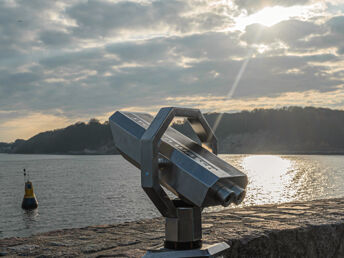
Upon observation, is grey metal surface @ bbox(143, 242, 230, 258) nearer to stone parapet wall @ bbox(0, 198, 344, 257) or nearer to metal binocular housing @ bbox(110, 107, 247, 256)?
metal binocular housing @ bbox(110, 107, 247, 256)

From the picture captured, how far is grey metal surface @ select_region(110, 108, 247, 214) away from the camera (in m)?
1.39

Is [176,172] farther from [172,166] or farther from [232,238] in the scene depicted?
[232,238]

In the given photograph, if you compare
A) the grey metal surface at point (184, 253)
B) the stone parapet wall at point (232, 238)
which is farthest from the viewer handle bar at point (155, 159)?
the stone parapet wall at point (232, 238)

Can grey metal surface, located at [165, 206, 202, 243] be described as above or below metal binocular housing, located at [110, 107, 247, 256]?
below

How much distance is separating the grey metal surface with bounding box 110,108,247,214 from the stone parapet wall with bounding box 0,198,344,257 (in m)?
1.97

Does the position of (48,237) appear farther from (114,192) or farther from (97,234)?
(114,192)

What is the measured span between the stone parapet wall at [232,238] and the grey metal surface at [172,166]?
77.7 inches

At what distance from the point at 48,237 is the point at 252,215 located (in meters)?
2.69

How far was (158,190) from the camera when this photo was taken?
4.81 ft

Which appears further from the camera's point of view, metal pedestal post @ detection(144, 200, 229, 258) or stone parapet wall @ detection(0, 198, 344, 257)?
stone parapet wall @ detection(0, 198, 344, 257)

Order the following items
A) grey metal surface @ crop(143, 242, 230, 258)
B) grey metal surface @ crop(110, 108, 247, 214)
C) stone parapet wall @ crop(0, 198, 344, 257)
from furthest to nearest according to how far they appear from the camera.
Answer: stone parapet wall @ crop(0, 198, 344, 257)
grey metal surface @ crop(143, 242, 230, 258)
grey metal surface @ crop(110, 108, 247, 214)

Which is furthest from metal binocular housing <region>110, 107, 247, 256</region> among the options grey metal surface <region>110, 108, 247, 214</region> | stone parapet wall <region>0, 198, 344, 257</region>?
stone parapet wall <region>0, 198, 344, 257</region>

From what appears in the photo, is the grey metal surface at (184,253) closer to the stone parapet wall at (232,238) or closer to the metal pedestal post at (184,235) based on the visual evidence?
the metal pedestal post at (184,235)

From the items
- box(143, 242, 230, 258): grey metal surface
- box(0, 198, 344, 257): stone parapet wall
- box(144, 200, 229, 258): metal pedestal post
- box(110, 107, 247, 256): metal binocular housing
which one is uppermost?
box(110, 107, 247, 256): metal binocular housing
